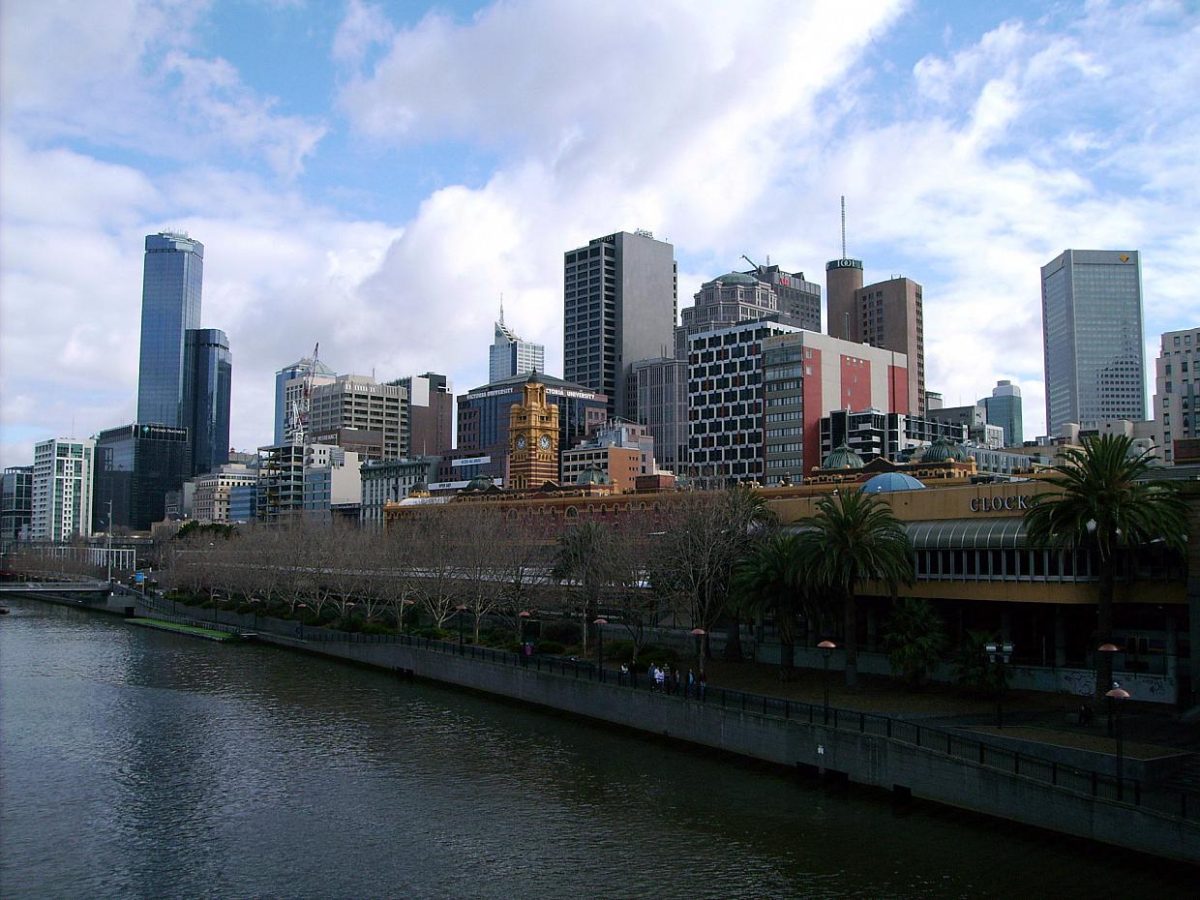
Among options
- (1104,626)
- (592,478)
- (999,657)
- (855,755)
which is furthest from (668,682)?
(592,478)

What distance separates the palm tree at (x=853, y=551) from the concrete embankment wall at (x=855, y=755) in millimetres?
11619

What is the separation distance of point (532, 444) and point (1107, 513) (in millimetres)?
137505

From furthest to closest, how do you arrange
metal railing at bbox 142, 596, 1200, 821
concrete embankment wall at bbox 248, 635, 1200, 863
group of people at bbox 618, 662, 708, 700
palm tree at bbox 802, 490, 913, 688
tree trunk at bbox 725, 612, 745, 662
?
tree trunk at bbox 725, 612, 745, 662
palm tree at bbox 802, 490, 913, 688
group of people at bbox 618, 662, 708, 700
metal railing at bbox 142, 596, 1200, 821
concrete embankment wall at bbox 248, 635, 1200, 863

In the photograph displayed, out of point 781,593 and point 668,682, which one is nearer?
point 668,682

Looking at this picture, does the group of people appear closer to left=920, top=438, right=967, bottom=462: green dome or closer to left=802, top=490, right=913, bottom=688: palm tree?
left=802, top=490, right=913, bottom=688: palm tree

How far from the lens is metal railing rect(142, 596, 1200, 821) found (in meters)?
39.5

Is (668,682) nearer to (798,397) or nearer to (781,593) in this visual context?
(781,593)

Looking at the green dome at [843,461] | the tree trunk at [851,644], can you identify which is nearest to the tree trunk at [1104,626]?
the tree trunk at [851,644]

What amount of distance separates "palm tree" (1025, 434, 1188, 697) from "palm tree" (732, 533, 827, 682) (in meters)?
15.3

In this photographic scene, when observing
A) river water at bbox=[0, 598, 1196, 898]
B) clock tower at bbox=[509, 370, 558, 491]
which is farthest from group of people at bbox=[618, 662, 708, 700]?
clock tower at bbox=[509, 370, 558, 491]

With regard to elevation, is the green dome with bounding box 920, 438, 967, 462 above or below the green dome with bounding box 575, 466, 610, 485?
above

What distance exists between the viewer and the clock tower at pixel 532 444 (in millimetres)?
184875

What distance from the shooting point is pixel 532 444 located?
18525 centimetres

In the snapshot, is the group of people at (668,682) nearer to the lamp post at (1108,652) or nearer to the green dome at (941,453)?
the lamp post at (1108,652)
